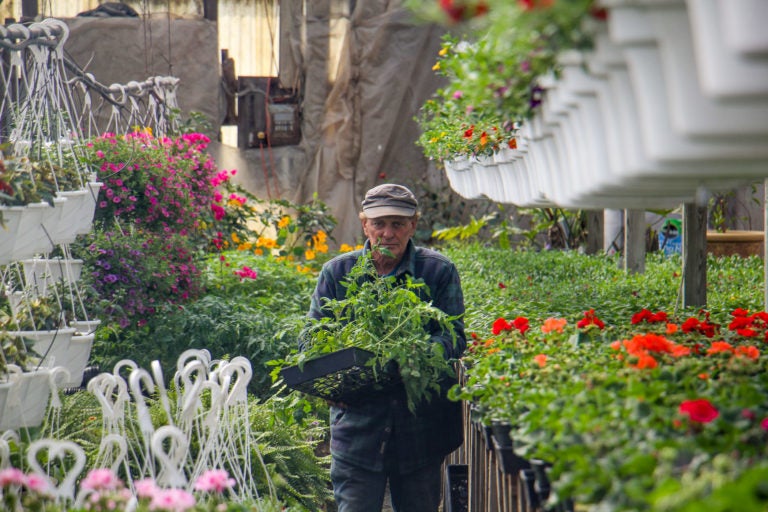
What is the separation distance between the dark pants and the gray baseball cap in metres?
0.97

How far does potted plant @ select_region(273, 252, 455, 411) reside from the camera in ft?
10.4

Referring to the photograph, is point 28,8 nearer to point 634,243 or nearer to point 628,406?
point 634,243

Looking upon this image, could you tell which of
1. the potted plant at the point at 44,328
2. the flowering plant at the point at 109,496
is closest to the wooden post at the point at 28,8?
the potted plant at the point at 44,328

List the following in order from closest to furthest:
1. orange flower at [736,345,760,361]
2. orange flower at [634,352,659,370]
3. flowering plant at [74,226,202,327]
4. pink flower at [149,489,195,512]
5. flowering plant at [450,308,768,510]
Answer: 1. flowering plant at [450,308,768,510]
2. pink flower at [149,489,195,512]
3. orange flower at [634,352,659,370]
4. orange flower at [736,345,760,361]
5. flowering plant at [74,226,202,327]

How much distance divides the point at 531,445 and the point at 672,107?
93 centimetres

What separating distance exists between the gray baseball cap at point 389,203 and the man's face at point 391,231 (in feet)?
0.09

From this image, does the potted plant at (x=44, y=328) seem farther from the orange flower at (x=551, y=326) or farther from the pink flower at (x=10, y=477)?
the orange flower at (x=551, y=326)

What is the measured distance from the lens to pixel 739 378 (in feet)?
6.93

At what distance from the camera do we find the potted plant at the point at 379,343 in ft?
10.4

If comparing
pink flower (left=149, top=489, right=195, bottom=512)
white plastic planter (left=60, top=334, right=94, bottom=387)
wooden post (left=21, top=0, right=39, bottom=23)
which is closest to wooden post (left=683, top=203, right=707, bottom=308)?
white plastic planter (left=60, top=334, right=94, bottom=387)

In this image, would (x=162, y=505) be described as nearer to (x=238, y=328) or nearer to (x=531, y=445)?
(x=531, y=445)

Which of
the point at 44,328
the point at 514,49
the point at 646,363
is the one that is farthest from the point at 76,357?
the point at 514,49

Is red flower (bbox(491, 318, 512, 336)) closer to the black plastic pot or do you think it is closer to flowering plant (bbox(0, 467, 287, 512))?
the black plastic pot

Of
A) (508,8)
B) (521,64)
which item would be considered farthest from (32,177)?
(508,8)
